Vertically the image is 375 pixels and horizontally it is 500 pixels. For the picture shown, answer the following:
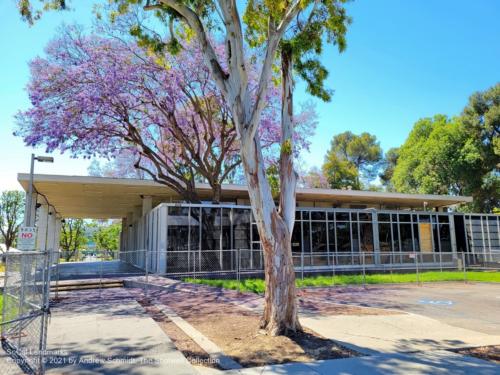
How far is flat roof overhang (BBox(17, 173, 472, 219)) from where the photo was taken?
2247cm

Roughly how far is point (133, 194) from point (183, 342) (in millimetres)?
22035

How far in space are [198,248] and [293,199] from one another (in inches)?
525

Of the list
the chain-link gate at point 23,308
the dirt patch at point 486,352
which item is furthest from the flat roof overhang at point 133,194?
the dirt patch at point 486,352

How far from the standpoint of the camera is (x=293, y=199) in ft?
26.1

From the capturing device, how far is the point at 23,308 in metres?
6.67

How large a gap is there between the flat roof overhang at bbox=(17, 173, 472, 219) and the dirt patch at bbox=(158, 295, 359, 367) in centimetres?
1564

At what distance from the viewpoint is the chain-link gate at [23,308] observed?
578cm

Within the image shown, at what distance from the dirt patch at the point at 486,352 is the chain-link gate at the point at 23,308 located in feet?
21.4

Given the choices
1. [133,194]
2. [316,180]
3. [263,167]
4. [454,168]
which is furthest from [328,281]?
[316,180]

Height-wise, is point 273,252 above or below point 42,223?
below

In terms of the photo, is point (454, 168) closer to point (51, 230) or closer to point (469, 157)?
point (469, 157)

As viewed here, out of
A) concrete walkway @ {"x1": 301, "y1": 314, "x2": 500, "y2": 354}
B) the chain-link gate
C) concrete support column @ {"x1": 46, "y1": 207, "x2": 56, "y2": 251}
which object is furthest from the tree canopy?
the chain-link gate

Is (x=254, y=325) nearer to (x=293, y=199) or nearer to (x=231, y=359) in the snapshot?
(x=231, y=359)

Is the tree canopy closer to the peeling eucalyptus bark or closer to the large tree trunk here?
the peeling eucalyptus bark
